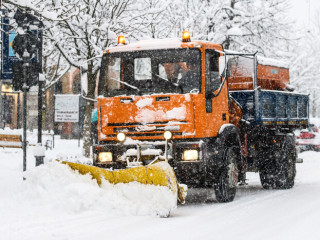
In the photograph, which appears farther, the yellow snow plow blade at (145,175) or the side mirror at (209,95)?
the side mirror at (209,95)

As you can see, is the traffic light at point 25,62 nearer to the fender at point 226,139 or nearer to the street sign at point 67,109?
the fender at point 226,139

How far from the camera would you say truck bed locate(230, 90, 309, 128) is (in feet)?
38.5

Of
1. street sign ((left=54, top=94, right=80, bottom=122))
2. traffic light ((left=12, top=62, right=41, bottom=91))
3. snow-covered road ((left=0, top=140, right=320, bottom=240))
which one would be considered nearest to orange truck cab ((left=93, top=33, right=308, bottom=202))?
snow-covered road ((left=0, top=140, right=320, bottom=240))

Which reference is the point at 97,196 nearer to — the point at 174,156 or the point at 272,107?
the point at 174,156

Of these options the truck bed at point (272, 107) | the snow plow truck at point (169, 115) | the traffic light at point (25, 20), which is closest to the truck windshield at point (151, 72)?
the snow plow truck at point (169, 115)

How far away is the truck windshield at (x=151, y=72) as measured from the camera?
31.4 feet

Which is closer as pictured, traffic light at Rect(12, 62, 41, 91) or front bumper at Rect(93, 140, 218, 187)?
front bumper at Rect(93, 140, 218, 187)

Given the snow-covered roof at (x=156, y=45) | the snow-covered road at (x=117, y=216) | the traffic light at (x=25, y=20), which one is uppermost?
the traffic light at (x=25, y=20)

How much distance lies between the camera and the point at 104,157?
9727mm

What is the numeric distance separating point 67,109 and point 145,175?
48.0 ft

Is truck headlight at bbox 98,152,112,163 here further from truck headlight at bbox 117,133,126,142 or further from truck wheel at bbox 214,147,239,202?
truck wheel at bbox 214,147,239,202

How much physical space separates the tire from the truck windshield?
407cm

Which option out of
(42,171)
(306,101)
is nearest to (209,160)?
(42,171)

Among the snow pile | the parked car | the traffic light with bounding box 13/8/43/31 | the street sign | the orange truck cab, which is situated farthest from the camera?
the parked car
